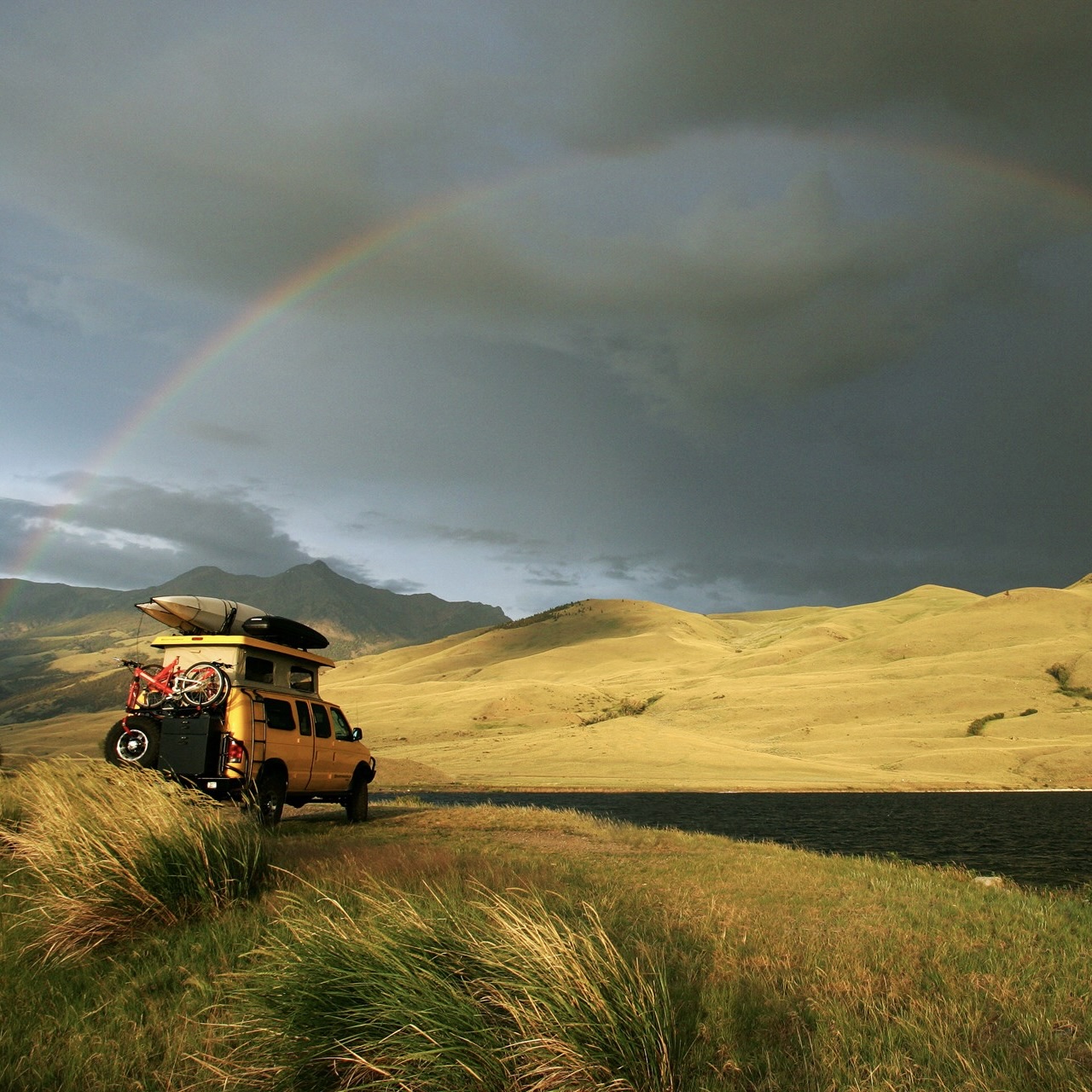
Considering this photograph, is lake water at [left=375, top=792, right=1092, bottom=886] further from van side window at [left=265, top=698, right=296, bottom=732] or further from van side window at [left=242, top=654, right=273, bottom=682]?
van side window at [left=242, top=654, right=273, bottom=682]

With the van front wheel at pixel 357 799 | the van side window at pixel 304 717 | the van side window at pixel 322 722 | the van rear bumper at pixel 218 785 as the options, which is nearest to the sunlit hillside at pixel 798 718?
the van front wheel at pixel 357 799

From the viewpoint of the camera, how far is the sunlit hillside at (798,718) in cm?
5744

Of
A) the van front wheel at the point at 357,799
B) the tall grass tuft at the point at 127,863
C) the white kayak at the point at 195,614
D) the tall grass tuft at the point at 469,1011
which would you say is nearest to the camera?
the tall grass tuft at the point at 469,1011

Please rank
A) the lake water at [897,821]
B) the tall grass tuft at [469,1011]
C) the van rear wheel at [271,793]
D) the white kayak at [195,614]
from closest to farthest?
the tall grass tuft at [469,1011] < the van rear wheel at [271,793] < the white kayak at [195,614] < the lake water at [897,821]

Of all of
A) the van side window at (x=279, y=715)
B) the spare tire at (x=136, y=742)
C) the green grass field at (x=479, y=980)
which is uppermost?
the van side window at (x=279, y=715)

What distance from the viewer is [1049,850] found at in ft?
85.8

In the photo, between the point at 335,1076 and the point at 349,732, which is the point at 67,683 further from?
the point at 335,1076

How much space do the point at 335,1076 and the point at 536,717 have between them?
7836cm

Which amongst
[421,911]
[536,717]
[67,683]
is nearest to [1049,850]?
[421,911]

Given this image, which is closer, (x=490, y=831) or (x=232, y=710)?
(x=232, y=710)

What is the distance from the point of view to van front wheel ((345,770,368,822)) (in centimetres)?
2006

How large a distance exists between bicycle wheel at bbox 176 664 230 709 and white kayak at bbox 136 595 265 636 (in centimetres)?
217

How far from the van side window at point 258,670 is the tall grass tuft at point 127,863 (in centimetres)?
625

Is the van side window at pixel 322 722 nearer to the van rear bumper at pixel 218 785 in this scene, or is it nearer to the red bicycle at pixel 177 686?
the red bicycle at pixel 177 686
